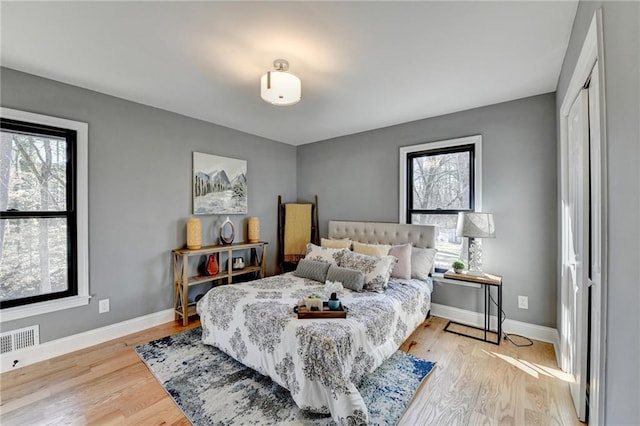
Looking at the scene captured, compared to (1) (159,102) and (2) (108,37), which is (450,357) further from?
(1) (159,102)

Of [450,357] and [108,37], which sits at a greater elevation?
[108,37]

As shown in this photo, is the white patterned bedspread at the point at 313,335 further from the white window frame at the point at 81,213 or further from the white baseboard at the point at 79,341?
the white window frame at the point at 81,213

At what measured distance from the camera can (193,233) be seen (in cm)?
330

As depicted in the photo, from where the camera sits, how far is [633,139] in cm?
85

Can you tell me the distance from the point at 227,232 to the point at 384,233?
2180mm

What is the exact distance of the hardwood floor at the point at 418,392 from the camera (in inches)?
68.6

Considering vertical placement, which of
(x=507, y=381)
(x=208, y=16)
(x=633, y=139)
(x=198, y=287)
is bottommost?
(x=507, y=381)

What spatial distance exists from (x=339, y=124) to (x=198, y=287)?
2879mm

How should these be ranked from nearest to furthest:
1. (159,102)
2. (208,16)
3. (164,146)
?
(208,16) < (159,102) < (164,146)

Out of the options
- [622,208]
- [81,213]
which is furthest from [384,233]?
[81,213]

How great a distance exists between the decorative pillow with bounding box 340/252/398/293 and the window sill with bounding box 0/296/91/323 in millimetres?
2635

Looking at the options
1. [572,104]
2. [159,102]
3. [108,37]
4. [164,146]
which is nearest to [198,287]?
[164,146]

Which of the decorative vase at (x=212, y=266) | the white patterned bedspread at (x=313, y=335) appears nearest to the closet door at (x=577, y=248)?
the white patterned bedspread at (x=313, y=335)

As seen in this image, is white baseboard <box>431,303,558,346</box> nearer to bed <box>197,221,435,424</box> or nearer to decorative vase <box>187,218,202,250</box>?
bed <box>197,221,435,424</box>
